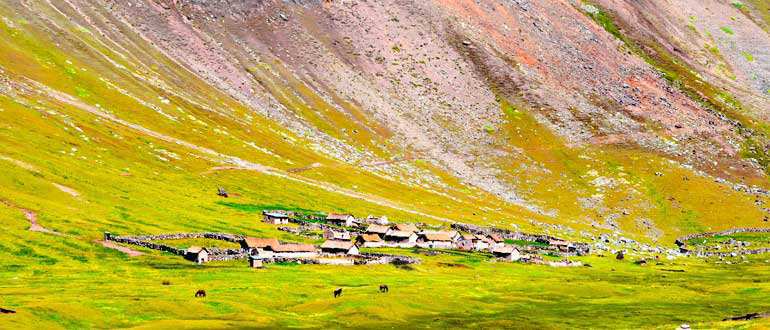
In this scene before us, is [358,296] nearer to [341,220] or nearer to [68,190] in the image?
[341,220]

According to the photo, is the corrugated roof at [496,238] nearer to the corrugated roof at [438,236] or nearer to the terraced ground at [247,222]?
the corrugated roof at [438,236]

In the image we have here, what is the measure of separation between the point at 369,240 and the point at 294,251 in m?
20.9

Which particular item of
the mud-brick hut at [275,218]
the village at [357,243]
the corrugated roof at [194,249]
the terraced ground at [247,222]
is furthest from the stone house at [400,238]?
the corrugated roof at [194,249]

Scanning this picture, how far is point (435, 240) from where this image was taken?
14225cm

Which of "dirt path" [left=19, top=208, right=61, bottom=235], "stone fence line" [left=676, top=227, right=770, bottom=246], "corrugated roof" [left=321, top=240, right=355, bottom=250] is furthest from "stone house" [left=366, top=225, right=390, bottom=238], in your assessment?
"stone fence line" [left=676, top=227, right=770, bottom=246]

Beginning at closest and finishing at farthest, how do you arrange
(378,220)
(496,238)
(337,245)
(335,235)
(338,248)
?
(338,248) → (337,245) → (335,235) → (496,238) → (378,220)

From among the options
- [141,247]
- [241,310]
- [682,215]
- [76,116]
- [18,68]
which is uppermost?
[18,68]

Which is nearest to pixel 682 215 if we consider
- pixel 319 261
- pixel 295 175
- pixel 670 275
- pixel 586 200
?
pixel 586 200

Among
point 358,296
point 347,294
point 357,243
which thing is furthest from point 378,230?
point 358,296

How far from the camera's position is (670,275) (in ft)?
403

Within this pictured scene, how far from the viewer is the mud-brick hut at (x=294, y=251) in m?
116

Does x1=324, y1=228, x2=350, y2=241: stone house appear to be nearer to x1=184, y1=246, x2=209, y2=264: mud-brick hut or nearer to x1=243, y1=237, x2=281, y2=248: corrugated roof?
x1=243, y1=237, x2=281, y2=248: corrugated roof

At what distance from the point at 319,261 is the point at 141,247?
74.3 feet

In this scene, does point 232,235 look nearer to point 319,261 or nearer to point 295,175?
point 319,261
